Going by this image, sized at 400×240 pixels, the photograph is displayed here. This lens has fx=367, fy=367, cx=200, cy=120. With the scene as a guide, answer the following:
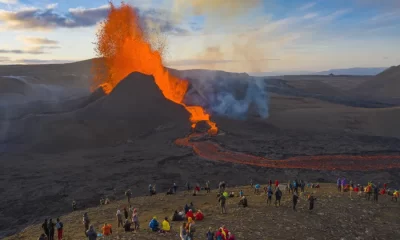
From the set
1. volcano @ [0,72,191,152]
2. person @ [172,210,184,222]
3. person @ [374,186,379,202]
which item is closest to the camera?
person @ [172,210,184,222]

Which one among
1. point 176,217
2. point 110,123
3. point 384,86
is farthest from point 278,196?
point 384,86

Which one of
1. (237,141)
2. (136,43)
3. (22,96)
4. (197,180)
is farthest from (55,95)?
(197,180)

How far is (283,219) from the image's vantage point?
2138 cm

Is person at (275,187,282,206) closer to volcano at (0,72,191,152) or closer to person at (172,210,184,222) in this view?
person at (172,210,184,222)

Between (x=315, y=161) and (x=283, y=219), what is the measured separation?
95.4 feet

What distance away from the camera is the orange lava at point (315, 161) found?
1827 inches

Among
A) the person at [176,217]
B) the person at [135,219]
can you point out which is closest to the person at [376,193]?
the person at [176,217]

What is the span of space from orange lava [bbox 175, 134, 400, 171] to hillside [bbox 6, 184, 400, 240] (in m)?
18.3

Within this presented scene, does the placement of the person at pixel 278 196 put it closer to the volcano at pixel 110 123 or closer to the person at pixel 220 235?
the person at pixel 220 235

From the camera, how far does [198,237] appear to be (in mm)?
18328

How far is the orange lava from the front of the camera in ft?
152

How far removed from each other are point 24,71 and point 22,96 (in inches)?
3210

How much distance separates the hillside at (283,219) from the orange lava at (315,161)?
18.3m

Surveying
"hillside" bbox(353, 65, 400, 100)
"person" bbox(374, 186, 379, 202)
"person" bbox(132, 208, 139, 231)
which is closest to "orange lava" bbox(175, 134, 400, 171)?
"person" bbox(374, 186, 379, 202)
